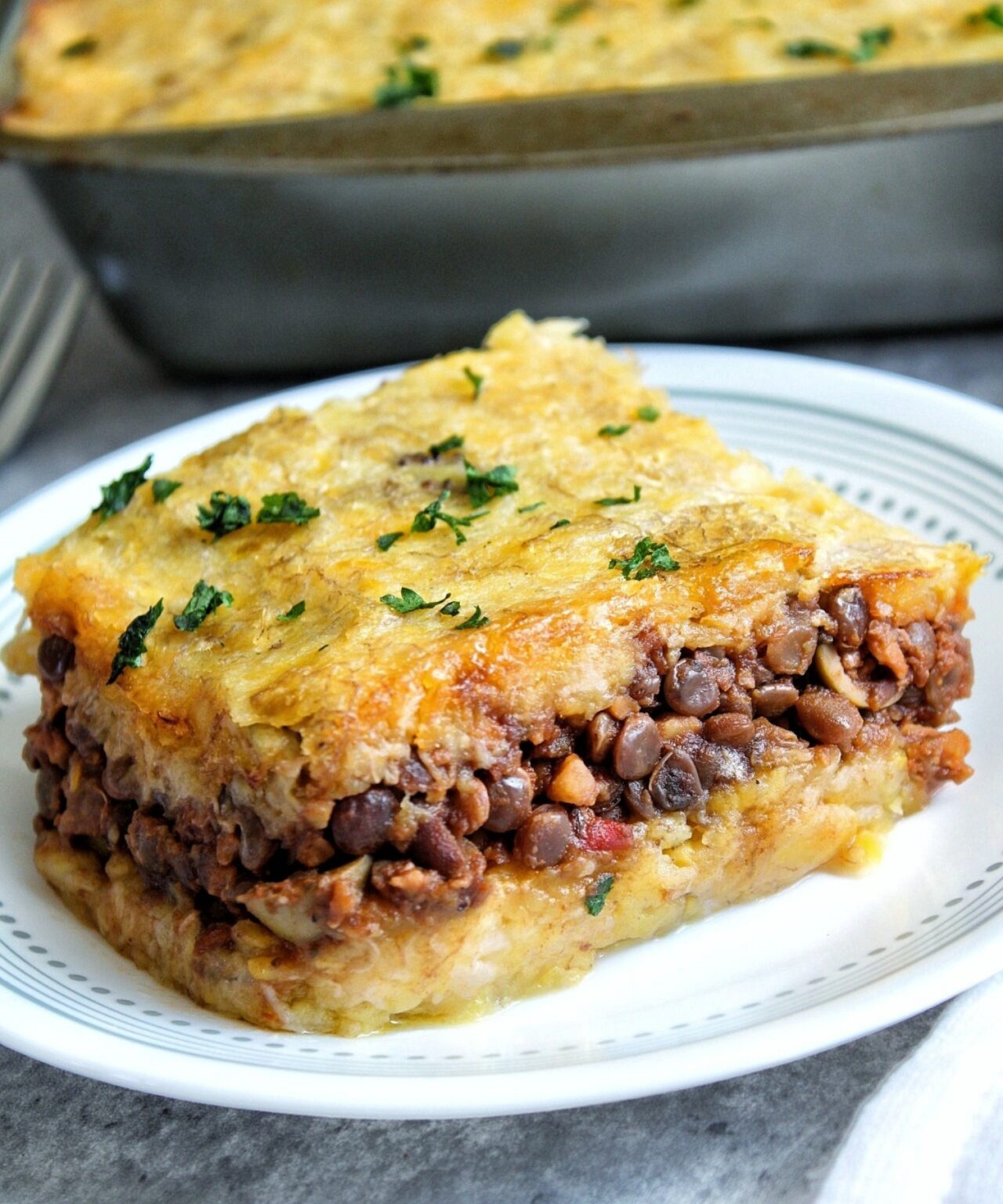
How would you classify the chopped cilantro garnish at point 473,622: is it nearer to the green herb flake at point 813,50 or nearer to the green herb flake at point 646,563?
the green herb flake at point 646,563

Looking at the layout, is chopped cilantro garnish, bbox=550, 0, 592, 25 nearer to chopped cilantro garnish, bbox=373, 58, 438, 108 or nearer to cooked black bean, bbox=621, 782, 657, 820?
chopped cilantro garnish, bbox=373, 58, 438, 108

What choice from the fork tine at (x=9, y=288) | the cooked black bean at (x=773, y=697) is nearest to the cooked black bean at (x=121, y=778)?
the cooked black bean at (x=773, y=697)

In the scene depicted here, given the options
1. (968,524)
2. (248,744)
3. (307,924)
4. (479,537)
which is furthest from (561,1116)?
(968,524)

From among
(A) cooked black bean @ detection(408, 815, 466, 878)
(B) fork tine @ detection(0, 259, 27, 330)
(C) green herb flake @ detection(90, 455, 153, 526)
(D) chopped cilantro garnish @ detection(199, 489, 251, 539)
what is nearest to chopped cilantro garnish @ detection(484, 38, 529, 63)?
(B) fork tine @ detection(0, 259, 27, 330)

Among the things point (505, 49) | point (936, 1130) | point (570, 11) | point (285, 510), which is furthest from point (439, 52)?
point (936, 1130)

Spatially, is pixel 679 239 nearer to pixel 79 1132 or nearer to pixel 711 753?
pixel 711 753

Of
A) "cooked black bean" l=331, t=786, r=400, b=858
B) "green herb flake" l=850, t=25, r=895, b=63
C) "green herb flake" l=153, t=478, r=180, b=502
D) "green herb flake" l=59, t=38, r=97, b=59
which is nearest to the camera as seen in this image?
"cooked black bean" l=331, t=786, r=400, b=858

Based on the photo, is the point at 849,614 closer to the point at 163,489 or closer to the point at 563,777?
the point at 563,777
